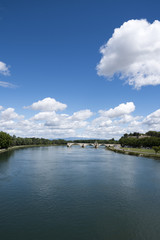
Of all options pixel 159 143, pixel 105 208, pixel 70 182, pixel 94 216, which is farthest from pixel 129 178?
pixel 159 143

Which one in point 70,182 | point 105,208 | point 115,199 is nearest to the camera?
point 105,208

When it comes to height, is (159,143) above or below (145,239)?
above

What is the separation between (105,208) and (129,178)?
19.8 meters

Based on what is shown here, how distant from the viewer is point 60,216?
21.4 m

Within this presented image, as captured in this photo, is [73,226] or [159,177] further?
[159,177]

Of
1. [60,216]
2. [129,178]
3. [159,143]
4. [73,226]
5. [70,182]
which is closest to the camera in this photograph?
[73,226]

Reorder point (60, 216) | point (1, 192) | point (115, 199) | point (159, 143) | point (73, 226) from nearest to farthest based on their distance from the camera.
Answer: point (73, 226) → point (60, 216) → point (115, 199) → point (1, 192) → point (159, 143)

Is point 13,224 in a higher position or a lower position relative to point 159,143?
lower

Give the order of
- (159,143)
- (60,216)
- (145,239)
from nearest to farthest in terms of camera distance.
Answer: (145,239) → (60,216) → (159,143)

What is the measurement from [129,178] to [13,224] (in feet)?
96.8

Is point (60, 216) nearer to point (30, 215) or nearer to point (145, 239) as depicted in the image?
point (30, 215)

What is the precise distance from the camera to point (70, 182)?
1455 inches

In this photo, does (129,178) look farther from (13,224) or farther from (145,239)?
(13,224)

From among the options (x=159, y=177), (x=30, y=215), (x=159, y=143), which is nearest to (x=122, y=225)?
(x=30, y=215)
